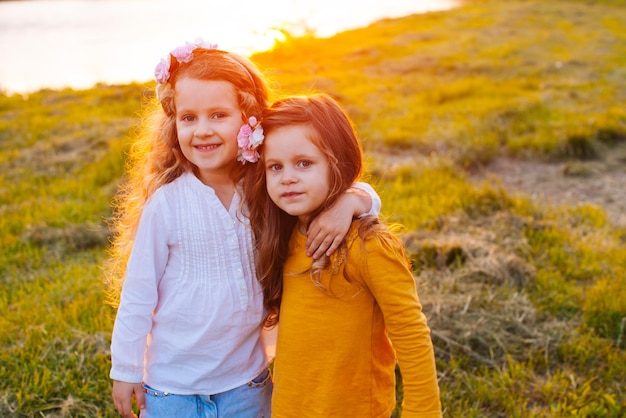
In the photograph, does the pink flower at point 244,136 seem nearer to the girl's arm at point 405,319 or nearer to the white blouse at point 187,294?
the white blouse at point 187,294

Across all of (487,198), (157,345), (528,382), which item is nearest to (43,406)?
(157,345)

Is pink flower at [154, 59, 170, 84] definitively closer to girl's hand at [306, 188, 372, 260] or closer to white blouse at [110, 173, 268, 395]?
white blouse at [110, 173, 268, 395]

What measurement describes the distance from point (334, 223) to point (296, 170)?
20cm

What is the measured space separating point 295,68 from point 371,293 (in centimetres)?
900

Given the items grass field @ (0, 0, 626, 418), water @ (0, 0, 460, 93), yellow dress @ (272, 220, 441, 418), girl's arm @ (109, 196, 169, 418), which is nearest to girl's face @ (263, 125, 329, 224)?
yellow dress @ (272, 220, 441, 418)

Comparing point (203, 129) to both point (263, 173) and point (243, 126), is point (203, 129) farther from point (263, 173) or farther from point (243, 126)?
point (263, 173)

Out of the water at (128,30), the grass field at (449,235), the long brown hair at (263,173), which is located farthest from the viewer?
the water at (128,30)

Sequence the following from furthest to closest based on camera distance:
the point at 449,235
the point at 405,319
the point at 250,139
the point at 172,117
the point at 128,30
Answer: the point at 128,30 < the point at 449,235 < the point at 172,117 < the point at 250,139 < the point at 405,319

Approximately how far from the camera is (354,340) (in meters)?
1.85

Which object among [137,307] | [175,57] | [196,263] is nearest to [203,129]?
[175,57]

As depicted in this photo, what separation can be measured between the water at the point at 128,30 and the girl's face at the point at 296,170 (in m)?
6.87

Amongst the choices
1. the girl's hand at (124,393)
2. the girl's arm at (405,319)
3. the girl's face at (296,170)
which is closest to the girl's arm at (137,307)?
the girl's hand at (124,393)

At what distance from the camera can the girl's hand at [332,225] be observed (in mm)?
1818

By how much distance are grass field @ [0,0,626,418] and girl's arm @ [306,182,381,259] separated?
0.76m
